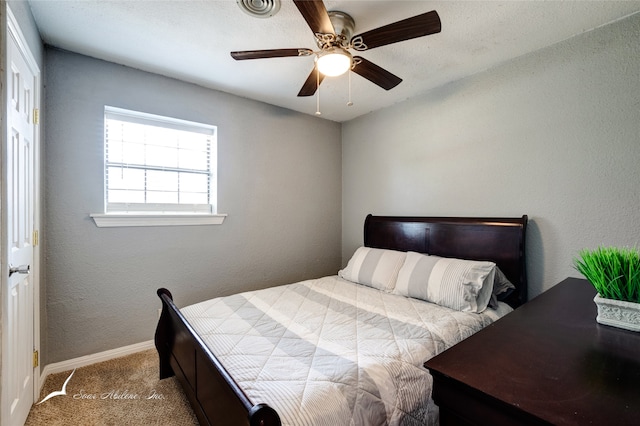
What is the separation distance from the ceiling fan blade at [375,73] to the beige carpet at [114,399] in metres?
2.38

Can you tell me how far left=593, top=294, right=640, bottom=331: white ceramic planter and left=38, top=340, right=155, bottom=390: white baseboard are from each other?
120 inches

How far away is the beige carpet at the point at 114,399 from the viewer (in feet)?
5.50

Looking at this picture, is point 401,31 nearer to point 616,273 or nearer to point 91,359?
point 616,273

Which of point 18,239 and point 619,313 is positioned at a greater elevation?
point 18,239

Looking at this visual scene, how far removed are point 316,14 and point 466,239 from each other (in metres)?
2.06

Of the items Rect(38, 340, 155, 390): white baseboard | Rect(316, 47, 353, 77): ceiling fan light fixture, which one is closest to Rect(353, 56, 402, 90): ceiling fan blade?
Rect(316, 47, 353, 77): ceiling fan light fixture

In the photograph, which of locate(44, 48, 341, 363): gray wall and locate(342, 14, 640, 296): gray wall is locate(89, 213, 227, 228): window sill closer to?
locate(44, 48, 341, 363): gray wall

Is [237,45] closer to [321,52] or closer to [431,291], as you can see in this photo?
[321,52]

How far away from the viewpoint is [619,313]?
1.13m

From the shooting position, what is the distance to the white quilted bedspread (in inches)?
44.5

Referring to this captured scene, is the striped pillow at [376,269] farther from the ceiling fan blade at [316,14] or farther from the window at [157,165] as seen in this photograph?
the ceiling fan blade at [316,14]

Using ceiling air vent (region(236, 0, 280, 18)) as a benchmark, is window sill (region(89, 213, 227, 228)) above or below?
below

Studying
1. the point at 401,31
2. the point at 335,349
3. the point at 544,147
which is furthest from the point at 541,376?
the point at 544,147

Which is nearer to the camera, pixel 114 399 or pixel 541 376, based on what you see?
pixel 541 376
